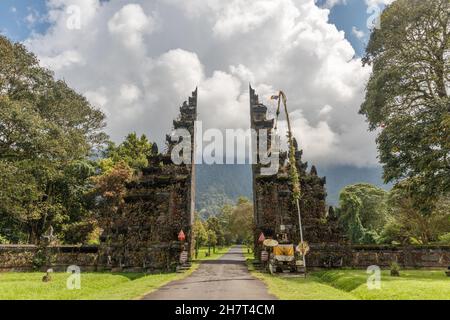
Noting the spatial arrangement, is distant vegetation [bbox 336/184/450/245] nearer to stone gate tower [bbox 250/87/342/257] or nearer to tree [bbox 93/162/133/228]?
stone gate tower [bbox 250/87/342/257]

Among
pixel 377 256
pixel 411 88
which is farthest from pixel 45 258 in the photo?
pixel 411 88

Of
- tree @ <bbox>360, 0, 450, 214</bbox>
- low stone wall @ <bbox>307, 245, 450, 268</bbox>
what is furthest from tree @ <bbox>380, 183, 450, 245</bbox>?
tree @ <bbox>360, 0, 450, 214</bbox>

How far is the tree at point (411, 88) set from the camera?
19.8 meters

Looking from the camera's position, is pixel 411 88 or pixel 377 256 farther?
pixel 377 256

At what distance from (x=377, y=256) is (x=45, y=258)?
2583cm

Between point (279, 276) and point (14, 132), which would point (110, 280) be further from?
point (14, 132)

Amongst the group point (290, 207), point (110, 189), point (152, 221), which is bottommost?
point (152, 221)

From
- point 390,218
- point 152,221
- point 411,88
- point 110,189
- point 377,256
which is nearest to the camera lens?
point 411,88

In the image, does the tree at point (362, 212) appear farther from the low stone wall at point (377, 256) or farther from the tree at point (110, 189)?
the tree at point (110, 189)

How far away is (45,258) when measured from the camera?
25.8 m

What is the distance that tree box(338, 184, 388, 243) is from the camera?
48.1 m

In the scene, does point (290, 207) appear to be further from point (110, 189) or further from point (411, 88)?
point (110, 189)

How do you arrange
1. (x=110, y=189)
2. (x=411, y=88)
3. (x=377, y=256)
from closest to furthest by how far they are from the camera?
(x=411, y=88)
(x=377, y=256)
(x=110, y=189)
